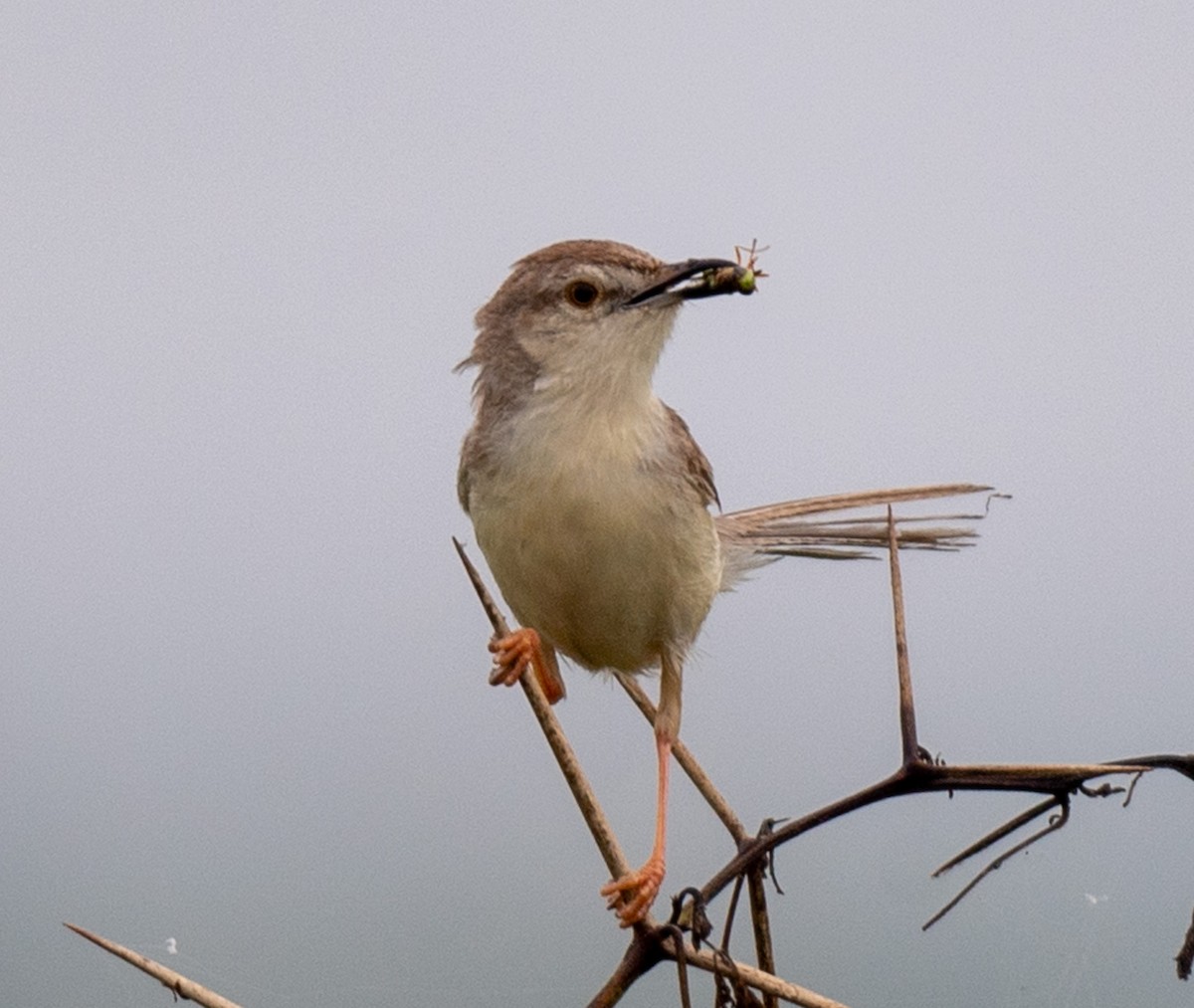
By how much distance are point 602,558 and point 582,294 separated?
1.76ft

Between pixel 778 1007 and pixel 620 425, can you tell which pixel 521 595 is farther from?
pixel 778 1007

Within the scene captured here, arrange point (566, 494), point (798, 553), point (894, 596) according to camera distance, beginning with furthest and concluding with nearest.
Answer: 1. point (798, 553)
2. point (566, 494)
3. point (894, 596)

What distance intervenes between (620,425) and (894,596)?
1.52 meters

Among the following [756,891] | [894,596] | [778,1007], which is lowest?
[778,1007]

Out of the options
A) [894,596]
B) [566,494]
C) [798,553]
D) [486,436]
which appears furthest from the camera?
[798,553]

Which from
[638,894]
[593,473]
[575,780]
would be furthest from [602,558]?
[575,780]

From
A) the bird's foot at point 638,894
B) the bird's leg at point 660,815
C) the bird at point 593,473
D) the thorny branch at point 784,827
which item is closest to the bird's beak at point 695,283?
the bird at point 593,473

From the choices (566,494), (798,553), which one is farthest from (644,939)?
(798,553)

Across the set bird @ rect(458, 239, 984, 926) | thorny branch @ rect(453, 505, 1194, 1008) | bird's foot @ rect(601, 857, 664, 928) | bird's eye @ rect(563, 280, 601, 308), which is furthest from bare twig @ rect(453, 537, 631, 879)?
bird's eye @ rect(563, 280, 601, 308)

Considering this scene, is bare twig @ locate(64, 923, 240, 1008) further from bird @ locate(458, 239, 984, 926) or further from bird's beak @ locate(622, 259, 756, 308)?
bird's beak @ locate(622, 259, 756, 308)

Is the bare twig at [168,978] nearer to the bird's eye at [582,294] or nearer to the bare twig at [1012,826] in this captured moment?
the bare twig at [1012,826]

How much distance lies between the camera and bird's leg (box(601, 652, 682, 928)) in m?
2.02

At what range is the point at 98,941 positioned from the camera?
44.7 inches

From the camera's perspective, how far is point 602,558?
2617 mm
